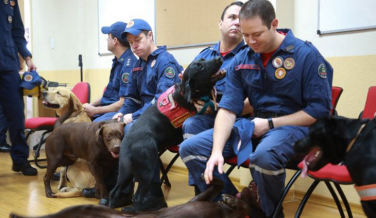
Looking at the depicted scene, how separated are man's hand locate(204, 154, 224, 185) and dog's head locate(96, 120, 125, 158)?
1.10m

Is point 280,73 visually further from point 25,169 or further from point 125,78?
point 25,169

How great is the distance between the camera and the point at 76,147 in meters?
3.23

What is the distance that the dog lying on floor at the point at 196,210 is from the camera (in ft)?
4.72

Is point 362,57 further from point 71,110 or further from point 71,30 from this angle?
point 71,30

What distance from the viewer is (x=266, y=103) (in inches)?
87.4

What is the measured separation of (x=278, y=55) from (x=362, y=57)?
100cm

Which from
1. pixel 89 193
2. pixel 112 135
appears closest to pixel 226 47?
pixel 112 135

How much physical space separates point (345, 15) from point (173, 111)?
145 centimetres

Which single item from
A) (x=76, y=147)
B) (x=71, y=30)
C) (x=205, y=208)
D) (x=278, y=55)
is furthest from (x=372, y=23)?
(x=71, y=30)

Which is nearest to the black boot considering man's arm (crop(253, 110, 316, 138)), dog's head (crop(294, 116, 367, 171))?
man's arm (crop(253, 110, 316, 138))

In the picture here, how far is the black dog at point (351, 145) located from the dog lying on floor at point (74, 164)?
2.33 metres

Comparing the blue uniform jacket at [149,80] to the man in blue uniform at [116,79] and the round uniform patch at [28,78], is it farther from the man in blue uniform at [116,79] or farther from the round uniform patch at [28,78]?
the round uniform patch at [28,78]

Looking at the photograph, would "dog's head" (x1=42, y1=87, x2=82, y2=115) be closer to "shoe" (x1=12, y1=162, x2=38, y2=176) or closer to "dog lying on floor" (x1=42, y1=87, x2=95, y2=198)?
"dog lying on floor" (x1=42, y1=87, x2=95, y2=198)

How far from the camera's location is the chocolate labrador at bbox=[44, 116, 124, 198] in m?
2.96
